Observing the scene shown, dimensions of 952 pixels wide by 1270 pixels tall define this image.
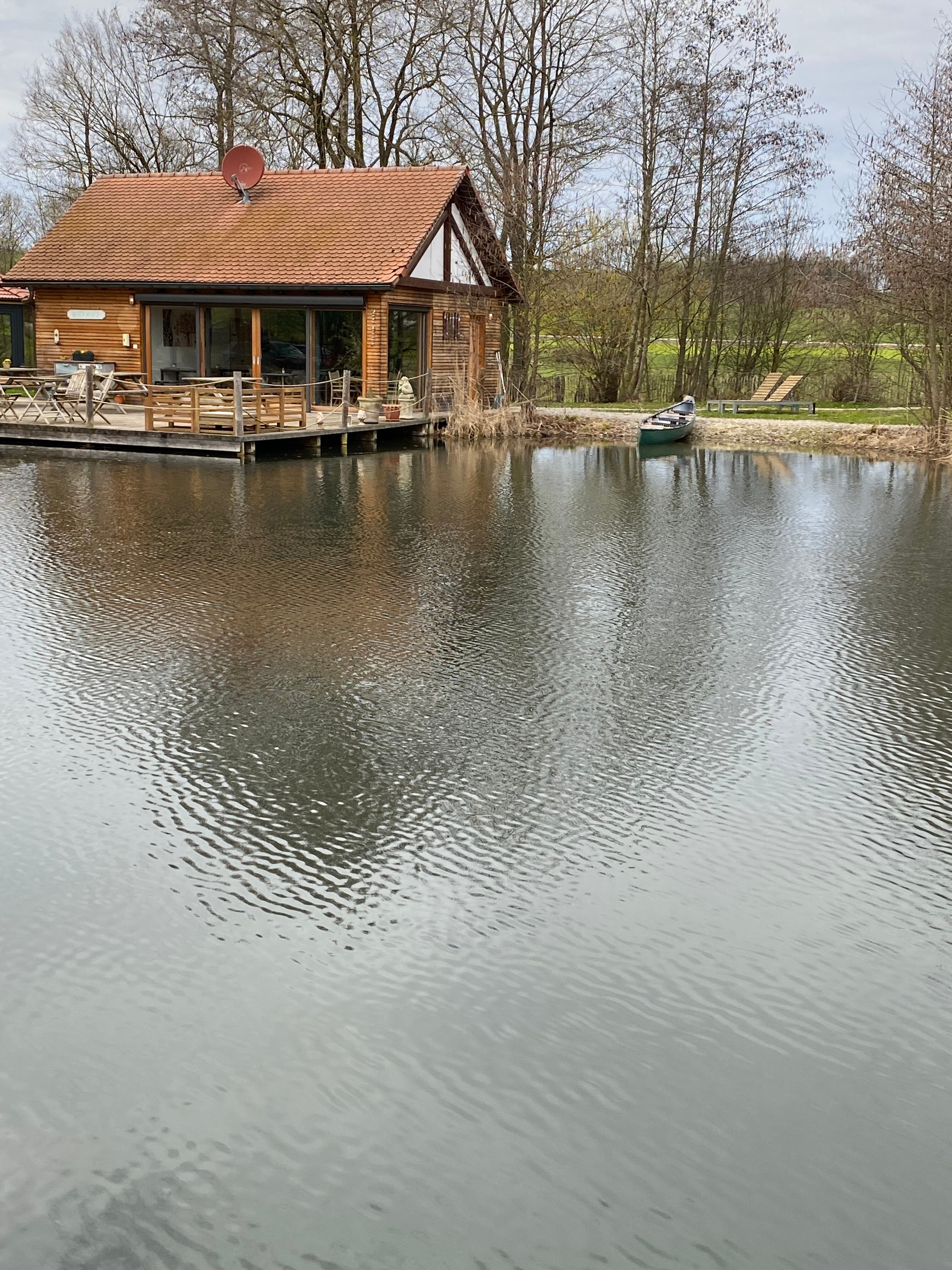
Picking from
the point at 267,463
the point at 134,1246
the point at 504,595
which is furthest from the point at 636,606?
the point at 267,463

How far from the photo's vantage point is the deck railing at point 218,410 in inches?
723

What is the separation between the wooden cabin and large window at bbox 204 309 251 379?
26 mm

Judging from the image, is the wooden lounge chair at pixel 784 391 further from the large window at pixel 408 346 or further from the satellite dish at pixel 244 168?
the satellite dish at pixel 244 168

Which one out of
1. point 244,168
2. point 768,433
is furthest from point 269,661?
point 244,168

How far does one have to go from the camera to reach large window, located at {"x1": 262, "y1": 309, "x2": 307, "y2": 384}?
878 inches

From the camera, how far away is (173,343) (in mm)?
23500

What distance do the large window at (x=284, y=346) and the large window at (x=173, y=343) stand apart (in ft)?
5.11

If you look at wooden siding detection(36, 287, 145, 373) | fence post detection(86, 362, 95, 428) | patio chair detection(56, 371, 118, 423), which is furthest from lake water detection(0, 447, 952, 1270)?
wooden siding detection(36, 287, 145, 373)

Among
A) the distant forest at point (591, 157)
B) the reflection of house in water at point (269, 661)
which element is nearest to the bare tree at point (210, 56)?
the distant forest at point (591, 157)

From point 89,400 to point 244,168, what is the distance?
749cm

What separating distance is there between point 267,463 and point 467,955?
47.0 ft

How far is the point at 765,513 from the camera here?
47.3 feet

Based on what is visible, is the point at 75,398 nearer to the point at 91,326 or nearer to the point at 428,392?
the point at 91,326

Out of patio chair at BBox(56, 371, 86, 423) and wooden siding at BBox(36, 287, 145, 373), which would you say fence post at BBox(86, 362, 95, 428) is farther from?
wooden siding at BBox(36, 287, 145, 373)
